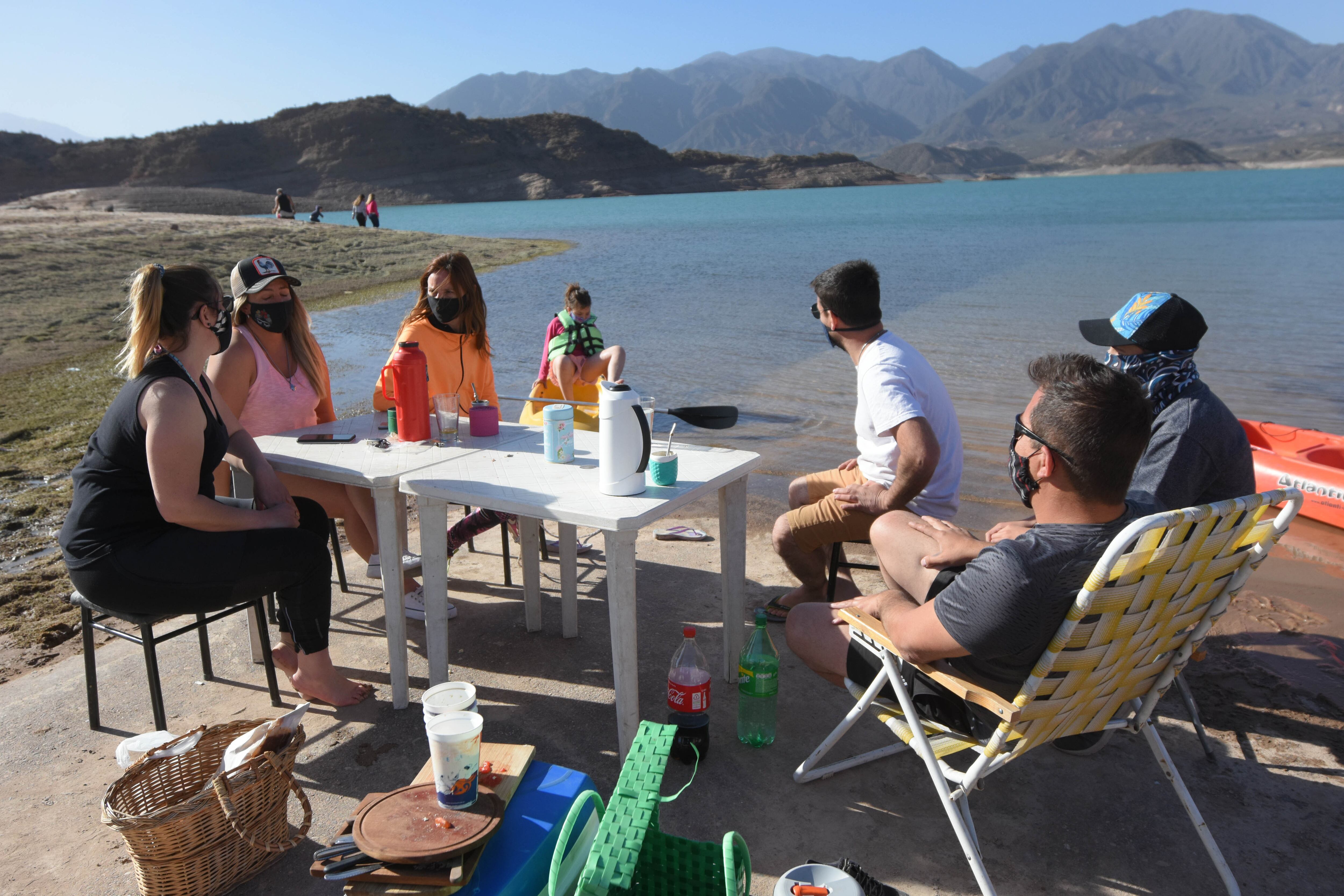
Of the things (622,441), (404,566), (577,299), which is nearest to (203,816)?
(622,441)

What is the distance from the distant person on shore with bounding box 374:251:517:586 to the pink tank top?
49cm

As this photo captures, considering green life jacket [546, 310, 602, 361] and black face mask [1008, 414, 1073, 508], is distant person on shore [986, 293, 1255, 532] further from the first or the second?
green life jacket [546, 310, 602, 361]

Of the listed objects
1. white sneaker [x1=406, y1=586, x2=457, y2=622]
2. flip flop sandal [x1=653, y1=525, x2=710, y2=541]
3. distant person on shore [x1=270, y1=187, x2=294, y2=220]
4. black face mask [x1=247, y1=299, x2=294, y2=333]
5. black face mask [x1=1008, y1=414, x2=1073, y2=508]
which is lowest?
white sneaker [x1=406, y1=586, x2=457, y2=622]

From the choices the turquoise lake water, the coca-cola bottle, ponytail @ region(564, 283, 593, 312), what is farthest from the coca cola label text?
the turquoise lake water

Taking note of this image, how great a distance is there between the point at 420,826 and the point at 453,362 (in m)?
3.01

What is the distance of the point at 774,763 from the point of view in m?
3.08

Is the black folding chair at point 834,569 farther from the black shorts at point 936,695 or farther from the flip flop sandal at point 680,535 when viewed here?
the black shorts at point 936,695

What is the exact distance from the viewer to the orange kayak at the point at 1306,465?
5.81 m

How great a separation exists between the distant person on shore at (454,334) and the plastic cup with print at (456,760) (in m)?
2.33

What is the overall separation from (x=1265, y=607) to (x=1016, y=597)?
3340 mm

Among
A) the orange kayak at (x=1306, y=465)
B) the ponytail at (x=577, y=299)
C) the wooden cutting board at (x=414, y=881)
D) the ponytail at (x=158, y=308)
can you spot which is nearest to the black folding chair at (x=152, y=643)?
the ponytail at (x=158, y=308)

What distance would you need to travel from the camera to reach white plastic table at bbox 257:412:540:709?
331 centimetres

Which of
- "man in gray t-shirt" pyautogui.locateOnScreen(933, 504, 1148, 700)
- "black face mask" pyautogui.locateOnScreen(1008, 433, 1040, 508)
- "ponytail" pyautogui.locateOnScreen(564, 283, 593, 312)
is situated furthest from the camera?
"ponytail" pyautogui.locateOnScreen(564, 283, 593, 312)

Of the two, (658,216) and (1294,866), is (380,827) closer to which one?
(1294,866)
